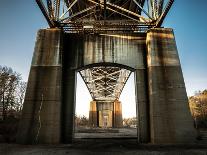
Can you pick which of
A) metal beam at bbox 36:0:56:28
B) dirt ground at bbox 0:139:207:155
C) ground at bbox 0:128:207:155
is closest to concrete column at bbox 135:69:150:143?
ground at bbox 0:128:207:155

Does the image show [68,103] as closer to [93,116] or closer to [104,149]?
[104,149]

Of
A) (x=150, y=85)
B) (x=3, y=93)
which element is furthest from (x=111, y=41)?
(x=3, y=93)

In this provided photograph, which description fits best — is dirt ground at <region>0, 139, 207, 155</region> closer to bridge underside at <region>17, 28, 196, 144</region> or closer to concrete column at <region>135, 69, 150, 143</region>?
bridge underside at <region>17, 28, 196, 144</region>

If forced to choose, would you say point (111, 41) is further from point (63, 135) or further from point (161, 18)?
point (63, 135)

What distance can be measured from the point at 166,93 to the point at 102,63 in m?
5.03

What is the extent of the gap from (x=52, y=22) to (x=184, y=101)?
10854 millimetres

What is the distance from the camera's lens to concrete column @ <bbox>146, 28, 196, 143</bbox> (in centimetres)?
1220

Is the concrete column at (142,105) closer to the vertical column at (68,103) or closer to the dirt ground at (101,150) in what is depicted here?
the dirt ground at (101,150)

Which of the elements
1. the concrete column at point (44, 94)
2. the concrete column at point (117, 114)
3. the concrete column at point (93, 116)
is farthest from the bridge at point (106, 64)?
the concrete column at point (117, 114)

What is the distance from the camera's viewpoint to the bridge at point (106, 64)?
486 inches

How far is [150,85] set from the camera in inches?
527

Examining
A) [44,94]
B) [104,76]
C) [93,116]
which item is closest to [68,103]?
[44,94]

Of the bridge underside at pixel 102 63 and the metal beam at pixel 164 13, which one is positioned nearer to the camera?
the bridge underside at pixel 102 63

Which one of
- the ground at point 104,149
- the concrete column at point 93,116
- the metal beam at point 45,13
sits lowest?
the ground at point 104,149
